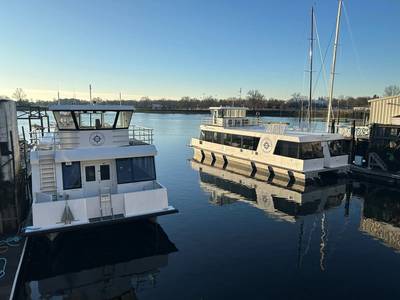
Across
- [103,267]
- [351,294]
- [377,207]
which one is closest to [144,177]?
[103,267]

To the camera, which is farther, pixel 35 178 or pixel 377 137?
pixel 377 137

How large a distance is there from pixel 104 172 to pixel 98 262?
11.9 feet

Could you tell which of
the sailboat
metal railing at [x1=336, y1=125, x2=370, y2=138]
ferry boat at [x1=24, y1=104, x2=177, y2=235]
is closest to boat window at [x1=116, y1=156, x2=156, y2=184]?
ferry boat at [x1=24, y1=104, x2=177, y2=235]

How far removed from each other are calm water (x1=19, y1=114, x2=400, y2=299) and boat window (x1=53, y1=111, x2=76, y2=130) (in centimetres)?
459

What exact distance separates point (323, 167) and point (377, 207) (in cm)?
579

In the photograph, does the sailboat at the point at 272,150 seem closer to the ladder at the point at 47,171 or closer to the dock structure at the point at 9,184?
the ladder at the point at 47,171

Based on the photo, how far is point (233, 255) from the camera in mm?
12422

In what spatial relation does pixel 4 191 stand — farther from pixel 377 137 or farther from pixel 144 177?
pixel 377 137

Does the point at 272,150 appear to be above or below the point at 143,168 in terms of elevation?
below

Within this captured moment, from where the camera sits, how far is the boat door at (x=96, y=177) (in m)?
13.1

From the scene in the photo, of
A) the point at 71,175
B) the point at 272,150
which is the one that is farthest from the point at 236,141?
the point at 71,175

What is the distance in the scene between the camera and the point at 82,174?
42.9 feet

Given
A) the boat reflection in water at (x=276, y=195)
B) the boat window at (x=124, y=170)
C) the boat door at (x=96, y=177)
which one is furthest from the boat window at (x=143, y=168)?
the boat reflection in water at (x=276, y=195)

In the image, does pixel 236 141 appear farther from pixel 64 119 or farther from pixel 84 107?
pixel 64 119
